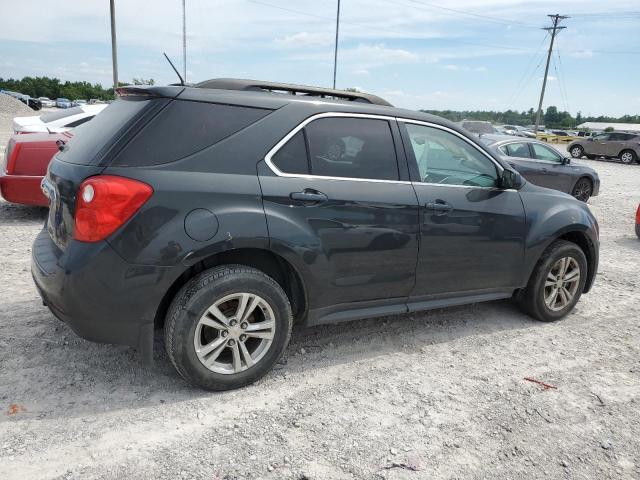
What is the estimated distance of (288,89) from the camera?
3529 millimetres

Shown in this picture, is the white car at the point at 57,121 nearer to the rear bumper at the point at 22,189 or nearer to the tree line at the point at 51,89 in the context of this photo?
the rear bumper at the point at 22,189

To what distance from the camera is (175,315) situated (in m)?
2.92

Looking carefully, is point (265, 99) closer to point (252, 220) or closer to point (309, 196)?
point (309, 196)

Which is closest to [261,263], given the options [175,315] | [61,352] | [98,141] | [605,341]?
[175,315]

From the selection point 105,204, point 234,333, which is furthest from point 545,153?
point 105,204

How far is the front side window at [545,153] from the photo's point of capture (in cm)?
1152

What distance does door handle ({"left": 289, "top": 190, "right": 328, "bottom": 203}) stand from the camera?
3.16 meters

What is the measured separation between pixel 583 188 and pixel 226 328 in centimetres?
1137

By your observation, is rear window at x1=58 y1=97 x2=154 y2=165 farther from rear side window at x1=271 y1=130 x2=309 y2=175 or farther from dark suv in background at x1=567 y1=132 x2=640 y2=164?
dark suv in background at x1=567 y1=132 x2=640 y2=164

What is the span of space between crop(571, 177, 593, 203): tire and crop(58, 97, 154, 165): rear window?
1107 centimetres

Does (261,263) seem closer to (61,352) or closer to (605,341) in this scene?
(61,352)

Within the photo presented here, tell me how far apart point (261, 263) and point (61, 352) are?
151 cm

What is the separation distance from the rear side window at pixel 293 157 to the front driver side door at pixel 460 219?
849 mm

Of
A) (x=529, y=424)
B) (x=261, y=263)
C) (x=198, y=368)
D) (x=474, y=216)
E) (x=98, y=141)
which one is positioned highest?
(x=98, y=141)
